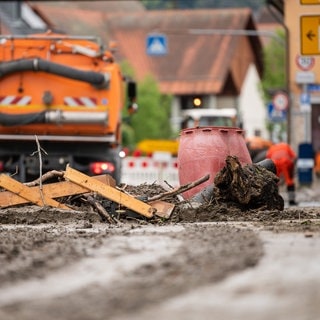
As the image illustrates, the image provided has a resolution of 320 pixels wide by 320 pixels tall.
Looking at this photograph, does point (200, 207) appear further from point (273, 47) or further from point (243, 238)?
point (273, 47)

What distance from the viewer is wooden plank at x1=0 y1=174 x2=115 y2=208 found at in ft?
53.3

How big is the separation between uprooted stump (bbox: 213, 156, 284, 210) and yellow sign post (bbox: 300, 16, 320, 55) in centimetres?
589

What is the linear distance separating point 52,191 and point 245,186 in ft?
7.35

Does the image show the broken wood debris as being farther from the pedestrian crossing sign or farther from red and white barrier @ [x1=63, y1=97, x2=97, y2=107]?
the pedestrian crossing sign

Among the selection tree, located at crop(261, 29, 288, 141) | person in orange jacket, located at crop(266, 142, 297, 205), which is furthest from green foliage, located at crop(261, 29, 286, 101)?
person in orange jacket, located at crop(266, 142, 297, 205)

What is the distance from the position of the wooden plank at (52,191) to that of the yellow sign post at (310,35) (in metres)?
6.47

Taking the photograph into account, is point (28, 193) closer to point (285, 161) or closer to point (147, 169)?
point (285, 161)

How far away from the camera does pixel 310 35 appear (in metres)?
21.9

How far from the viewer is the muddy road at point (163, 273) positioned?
805 centimetres

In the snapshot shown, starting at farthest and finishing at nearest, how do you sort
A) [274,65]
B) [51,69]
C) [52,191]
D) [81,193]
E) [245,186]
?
[274,65]
[51,69]
[52,191]
[81,193]
[245,186]

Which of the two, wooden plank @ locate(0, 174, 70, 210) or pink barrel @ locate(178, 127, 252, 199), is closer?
wooden plank @ locate(0, 174, 70, 210)

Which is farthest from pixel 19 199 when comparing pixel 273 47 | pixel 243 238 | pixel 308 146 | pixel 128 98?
pixel 273 47

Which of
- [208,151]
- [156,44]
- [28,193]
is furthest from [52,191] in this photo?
[156,44]

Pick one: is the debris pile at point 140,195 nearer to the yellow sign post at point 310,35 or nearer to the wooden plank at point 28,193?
the wooden plank at point 28,193
